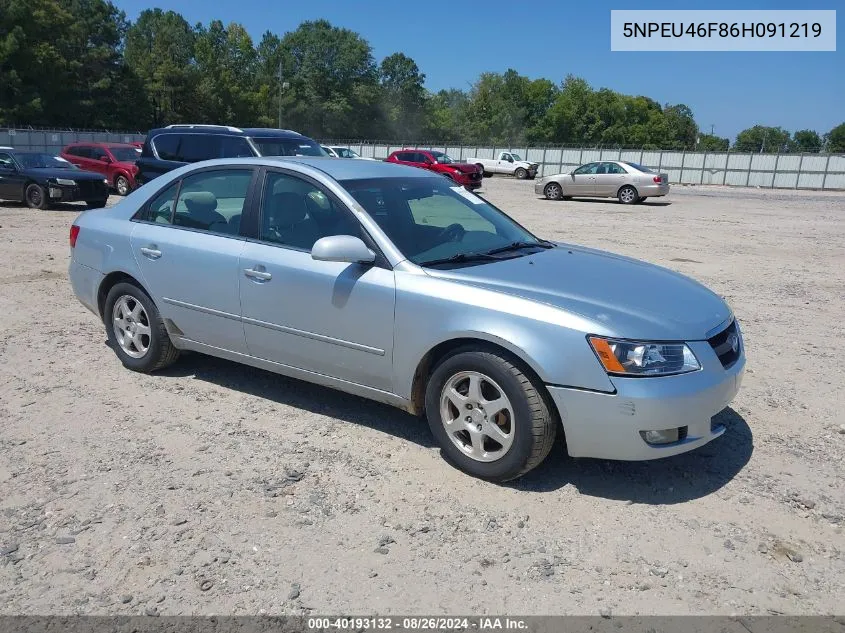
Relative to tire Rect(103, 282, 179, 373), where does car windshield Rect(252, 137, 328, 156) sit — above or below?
above

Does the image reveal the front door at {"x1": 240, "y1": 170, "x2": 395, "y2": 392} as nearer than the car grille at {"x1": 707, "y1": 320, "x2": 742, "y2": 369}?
No

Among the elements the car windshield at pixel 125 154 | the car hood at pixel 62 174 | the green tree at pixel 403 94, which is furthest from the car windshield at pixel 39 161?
the green tree at pixel 403 94

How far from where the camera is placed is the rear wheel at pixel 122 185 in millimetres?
20391

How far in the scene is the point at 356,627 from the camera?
9.07 ft

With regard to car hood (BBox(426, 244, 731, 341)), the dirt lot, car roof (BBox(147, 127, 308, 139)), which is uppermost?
car roof (BBox(147, 127, 308, 139))

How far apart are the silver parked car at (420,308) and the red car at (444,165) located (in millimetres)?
23800

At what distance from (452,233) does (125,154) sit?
755 inches

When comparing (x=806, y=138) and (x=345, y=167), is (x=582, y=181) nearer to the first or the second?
(x=345, y=167)

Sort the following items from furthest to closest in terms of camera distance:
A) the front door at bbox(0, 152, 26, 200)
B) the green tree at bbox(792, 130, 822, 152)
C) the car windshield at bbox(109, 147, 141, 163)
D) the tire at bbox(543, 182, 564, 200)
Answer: the green tree at bbox(792, 130, 822, 152) → the tire at bbox(543, 182, 564, 200) → the car windshield at bbox(109, 147, 141, 163) → the front door at bbox(0, 152, 26, 200)

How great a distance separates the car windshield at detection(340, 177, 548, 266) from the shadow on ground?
1.17 m

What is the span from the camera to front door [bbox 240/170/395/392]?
4.12 metres

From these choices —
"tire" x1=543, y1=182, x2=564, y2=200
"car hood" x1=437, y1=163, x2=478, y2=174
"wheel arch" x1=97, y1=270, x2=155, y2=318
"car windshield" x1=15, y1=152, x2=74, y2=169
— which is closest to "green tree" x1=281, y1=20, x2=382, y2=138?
"car hood" x1=437, y1=163, x2=478, y2=174

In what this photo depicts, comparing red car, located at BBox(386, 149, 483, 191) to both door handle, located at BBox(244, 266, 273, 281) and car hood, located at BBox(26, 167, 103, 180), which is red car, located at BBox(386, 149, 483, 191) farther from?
→ door handle, located at BBox(244, 266, 273, 281)

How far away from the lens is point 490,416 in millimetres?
3768
